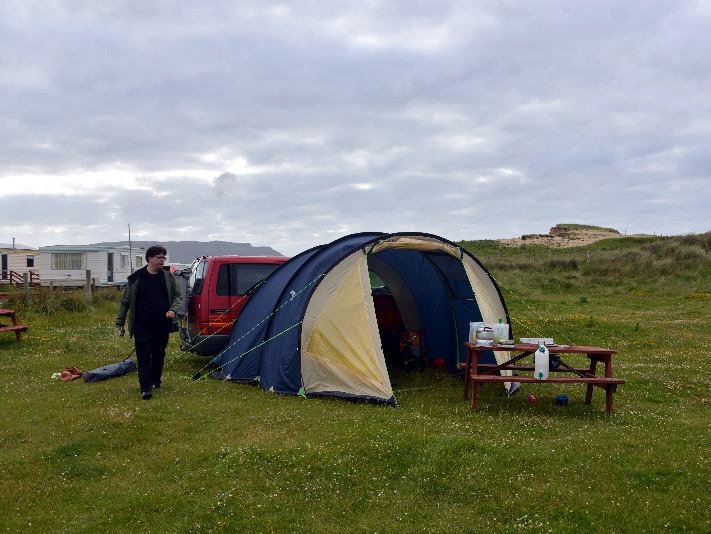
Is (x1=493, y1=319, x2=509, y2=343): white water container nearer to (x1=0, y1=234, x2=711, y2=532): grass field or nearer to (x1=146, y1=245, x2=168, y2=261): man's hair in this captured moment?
(x1=0, y1=234, x2=711, y2=532): grass field

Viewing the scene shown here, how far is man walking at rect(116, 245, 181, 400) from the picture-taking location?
948 centimetres

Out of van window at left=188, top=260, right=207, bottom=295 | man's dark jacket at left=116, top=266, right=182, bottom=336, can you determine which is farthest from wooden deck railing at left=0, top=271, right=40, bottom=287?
man's dark jacket at left=116, top=266, right=182, bottom=336

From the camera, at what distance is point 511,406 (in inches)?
356

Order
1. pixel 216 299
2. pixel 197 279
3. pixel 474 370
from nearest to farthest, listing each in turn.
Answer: pixel 474 370, pixel 216 299, pixel 197 279

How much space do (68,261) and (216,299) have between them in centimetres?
2988

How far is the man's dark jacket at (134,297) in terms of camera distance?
956 cm

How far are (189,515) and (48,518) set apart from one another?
116 cm

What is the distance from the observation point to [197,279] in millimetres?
11977

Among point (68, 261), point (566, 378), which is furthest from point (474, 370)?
point (68, 261)

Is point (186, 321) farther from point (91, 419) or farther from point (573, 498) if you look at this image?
point (573, 498)

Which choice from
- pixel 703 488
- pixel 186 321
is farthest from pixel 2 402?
pixel 703 488

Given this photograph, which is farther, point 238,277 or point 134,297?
point 238,277

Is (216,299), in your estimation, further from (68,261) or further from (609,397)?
(68,261)

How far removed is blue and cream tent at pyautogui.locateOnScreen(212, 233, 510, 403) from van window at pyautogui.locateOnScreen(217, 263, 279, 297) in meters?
0.48
